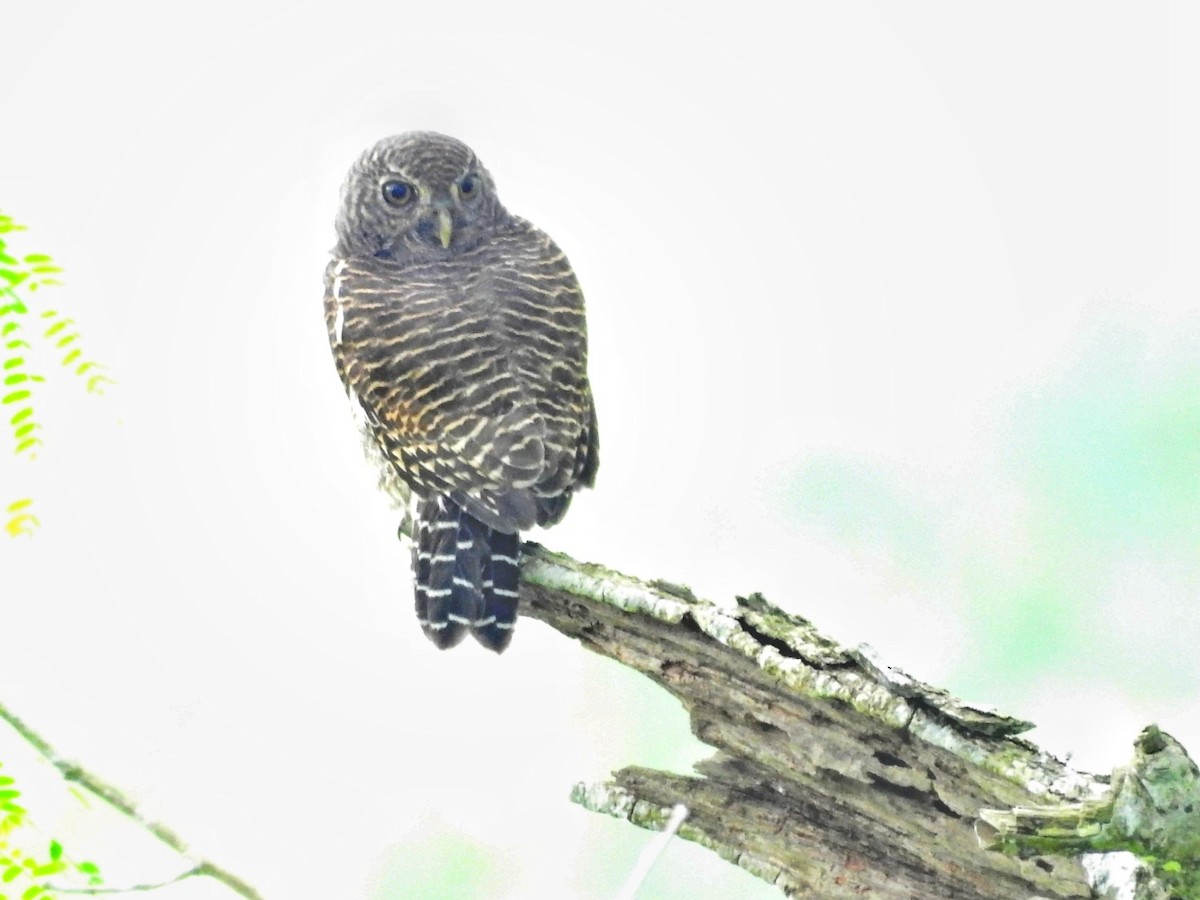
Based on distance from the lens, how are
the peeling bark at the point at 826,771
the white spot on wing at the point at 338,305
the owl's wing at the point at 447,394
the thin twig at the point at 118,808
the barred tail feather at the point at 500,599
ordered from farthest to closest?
1. the white spot on wing at the point at 338,305
2. the owl's wing at the point at 447,394
3. the barred tail feather at the point at 500,599
4. the peeling bark at the point at 826,771
5. the thin twig at the point at 118,808

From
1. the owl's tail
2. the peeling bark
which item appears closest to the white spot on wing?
the owl's tail

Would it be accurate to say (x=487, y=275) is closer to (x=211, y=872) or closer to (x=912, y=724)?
(x=912, y=724)

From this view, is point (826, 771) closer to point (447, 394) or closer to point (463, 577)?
point (463, 577)

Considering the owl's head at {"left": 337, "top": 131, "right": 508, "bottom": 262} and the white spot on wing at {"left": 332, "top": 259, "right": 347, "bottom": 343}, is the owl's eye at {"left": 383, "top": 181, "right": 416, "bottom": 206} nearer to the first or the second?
the owl's head at {"left": 337, "top": 131, "right": 508, "bottom": 262}

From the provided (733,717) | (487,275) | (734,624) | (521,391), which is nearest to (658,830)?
(733,717)

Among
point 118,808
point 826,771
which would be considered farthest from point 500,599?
point 118,808

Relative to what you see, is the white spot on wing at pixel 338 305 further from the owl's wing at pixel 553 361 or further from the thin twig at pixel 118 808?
the thin twig at pixel 118 808

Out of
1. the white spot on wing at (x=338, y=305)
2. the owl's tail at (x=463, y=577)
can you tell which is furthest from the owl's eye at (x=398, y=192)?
the owl's tail at (x=463, y=577)
